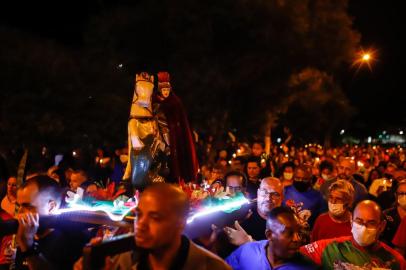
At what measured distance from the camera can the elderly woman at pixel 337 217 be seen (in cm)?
501

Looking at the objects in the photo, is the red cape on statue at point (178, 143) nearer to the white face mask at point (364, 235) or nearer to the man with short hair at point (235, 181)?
the man with short hair at point (235, 181)

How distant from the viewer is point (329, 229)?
5.03 m

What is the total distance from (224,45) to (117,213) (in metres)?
14.5

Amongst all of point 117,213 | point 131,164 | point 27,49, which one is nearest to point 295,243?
point 117,213

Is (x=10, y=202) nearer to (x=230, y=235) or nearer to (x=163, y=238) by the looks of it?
(x=230, y=235)

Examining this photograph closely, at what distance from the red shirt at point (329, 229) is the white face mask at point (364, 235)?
3.20 ft

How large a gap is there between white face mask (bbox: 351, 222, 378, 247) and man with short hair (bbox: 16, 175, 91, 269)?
226cm

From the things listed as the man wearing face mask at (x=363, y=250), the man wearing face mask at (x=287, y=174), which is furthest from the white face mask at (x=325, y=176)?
the man wearing face mask at (x=363, y=250)

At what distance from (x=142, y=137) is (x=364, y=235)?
2.18m

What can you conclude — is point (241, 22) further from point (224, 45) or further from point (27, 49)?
point (27, 49)

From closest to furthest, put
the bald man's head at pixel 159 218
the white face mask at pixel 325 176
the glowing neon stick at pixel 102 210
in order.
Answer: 1. the bald man's head at pixel 159 218
2. the glowing neon stick at pixel 102 210
3. the white face mask at pixel 325 176

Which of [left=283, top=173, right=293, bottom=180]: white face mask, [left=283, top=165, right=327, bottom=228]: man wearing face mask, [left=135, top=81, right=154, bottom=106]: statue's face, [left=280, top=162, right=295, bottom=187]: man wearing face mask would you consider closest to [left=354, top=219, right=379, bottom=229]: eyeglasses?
[left=135, top=81, right=154, bottom=106]: statue's face

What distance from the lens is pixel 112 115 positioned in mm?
13234

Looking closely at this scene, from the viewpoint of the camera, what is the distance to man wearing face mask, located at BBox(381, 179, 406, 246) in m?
5.70
